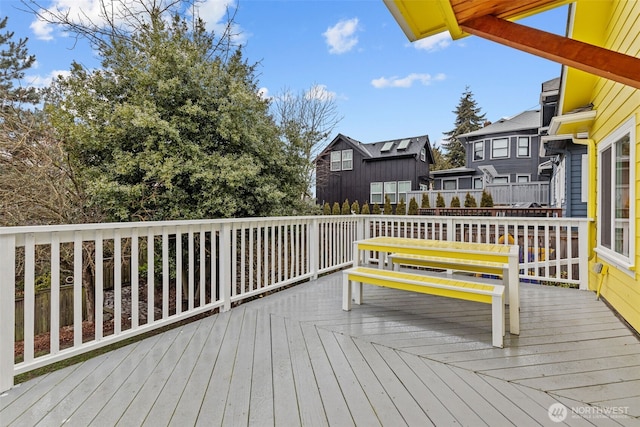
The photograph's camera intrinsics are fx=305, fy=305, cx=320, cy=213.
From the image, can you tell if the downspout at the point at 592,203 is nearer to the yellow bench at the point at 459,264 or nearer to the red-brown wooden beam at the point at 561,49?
the yellow bench at the point at 459,264

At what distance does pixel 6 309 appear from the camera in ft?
5.58

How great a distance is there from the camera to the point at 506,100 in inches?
936

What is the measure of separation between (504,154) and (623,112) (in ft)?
48.0

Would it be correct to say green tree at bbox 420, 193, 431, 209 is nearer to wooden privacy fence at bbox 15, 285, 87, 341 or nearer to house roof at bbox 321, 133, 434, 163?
house roof at bbox 321, 133, 434, 163

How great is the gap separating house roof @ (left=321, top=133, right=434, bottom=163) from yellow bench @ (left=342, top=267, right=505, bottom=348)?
47.4ft

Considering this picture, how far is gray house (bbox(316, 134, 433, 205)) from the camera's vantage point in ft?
54.2

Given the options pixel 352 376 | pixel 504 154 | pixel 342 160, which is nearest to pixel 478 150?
pixel 504 154

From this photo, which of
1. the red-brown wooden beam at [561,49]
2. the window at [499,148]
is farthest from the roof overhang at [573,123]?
the window at [499,148]

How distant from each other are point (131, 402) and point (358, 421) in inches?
47.4

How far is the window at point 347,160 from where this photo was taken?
18.0 metres

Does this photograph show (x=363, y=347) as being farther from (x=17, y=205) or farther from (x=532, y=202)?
(x=532, y=202)

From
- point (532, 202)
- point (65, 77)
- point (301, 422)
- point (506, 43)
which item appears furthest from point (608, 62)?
point (532, 202)

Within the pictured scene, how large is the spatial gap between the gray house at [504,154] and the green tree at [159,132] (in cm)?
1271

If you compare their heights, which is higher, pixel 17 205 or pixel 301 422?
pixel 17 205
